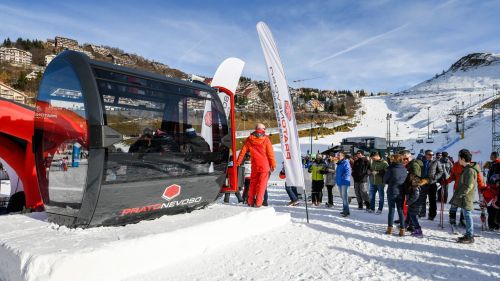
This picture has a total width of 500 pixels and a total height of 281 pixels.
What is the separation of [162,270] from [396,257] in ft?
11.2

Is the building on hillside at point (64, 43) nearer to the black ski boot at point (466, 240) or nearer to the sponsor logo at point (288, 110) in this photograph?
the sponsor logo at point (288, 110)

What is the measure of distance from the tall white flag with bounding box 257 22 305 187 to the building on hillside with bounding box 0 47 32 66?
11074cm

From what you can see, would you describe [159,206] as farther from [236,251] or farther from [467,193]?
[467,193]

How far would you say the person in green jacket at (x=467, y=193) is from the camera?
6176mm

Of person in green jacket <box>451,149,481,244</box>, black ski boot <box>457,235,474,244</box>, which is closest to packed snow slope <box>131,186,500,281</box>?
black ski boot <box>457,235,474,244</box>

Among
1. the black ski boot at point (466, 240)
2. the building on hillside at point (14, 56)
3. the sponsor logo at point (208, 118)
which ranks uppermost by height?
the building on hillside at point (14, 56)

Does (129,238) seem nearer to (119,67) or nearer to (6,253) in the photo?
(6,253)

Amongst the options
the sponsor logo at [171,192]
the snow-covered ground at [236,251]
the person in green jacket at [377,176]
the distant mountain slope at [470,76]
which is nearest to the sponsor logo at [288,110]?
the snow-covered ground at [236,251]

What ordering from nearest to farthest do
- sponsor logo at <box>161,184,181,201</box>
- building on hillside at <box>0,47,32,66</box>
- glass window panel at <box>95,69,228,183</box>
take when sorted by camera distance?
glass window panel at <box>95,69,228,183</box> → sponsor logo at <box>161,184,181,201</box> → building on hillside at <box>0,47,32,66</box>

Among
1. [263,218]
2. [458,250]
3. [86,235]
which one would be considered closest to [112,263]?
[86,235]

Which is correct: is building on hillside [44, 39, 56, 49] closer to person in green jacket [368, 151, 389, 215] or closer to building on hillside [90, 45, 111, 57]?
building on hillside [90, 45, 111, 57]

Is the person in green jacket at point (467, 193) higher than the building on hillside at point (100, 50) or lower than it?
lower

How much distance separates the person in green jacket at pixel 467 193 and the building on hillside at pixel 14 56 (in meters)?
114

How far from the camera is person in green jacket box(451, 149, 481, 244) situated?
243 inches
